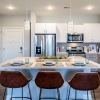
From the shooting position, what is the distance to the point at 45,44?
6262 millimetres

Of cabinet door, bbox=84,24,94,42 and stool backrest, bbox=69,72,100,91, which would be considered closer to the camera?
stool backrest, bbox=69,72,100,91

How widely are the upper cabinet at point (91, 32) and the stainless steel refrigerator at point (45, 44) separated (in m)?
1.47

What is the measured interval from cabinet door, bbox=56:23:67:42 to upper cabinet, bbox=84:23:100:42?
2.84 ft

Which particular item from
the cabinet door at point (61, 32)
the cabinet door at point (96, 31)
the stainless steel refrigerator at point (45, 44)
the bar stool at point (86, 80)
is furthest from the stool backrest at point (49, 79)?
the cabinet door at point (96, 31)

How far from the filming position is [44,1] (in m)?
5.04

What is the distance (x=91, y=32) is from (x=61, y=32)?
130 cm

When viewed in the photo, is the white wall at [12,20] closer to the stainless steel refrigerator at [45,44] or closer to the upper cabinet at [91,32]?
the stainless steel refrigerator at [45,44]

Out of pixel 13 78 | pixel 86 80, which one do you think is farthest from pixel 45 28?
pixel 86 80

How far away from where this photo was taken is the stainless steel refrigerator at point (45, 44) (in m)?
6.27

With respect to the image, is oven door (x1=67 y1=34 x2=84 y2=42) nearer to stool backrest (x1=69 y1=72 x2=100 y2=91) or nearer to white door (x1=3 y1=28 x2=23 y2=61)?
white door (x1=3 y1=28 x2=23 y2=61)

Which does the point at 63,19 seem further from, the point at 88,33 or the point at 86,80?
the point at 86,80

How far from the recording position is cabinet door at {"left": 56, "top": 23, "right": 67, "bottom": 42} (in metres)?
6.68

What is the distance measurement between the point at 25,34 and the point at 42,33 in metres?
1.03

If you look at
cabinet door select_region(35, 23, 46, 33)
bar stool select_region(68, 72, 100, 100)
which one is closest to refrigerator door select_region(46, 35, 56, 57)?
cabinet door select_region(35, 23, 46, 33)
